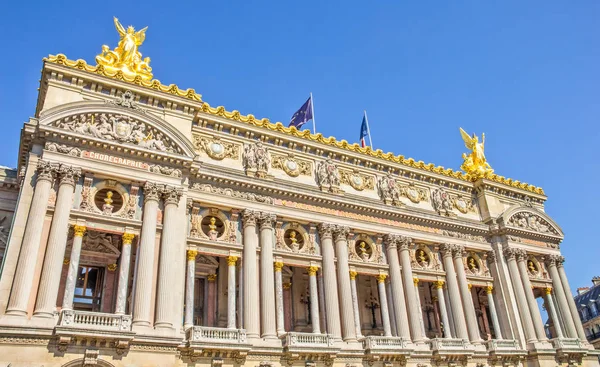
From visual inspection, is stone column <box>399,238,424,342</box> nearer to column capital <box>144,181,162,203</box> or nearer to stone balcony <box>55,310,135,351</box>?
column capital <box>144,181,162,203</box>

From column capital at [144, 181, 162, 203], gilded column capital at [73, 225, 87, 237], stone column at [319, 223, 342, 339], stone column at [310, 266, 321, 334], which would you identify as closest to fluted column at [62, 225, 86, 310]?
gilded column capital at [73, 225, 87, 237]

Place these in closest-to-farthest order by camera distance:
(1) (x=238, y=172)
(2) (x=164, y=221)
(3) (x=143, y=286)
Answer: (3) (x=143, y=286)
(2) (x=164, y=221)
(1) (x=238, y=172)

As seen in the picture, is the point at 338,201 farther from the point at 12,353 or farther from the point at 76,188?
the point at 12,353

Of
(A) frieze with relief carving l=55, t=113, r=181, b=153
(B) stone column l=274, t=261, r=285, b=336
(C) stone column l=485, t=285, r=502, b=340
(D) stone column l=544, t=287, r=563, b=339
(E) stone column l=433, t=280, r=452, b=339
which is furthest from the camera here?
(D) stone column l=544, t=287, r=563, b=339

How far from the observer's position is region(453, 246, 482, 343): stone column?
1337 inches

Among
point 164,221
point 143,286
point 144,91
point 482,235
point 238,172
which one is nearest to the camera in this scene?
point 143,286

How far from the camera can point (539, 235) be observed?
40531 mm

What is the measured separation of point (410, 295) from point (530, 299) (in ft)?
34.5

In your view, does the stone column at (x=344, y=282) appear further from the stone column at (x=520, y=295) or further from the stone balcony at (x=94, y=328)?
the stone column at (x=520, y=295)

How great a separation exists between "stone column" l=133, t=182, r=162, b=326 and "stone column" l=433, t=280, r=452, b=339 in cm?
1903

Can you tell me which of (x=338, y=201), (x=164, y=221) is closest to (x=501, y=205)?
(x=338, y=201)

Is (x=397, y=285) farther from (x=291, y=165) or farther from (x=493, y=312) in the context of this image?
(x=291, y=165)

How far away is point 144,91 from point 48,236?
8.96m

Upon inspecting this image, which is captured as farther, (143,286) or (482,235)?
(482,235)
